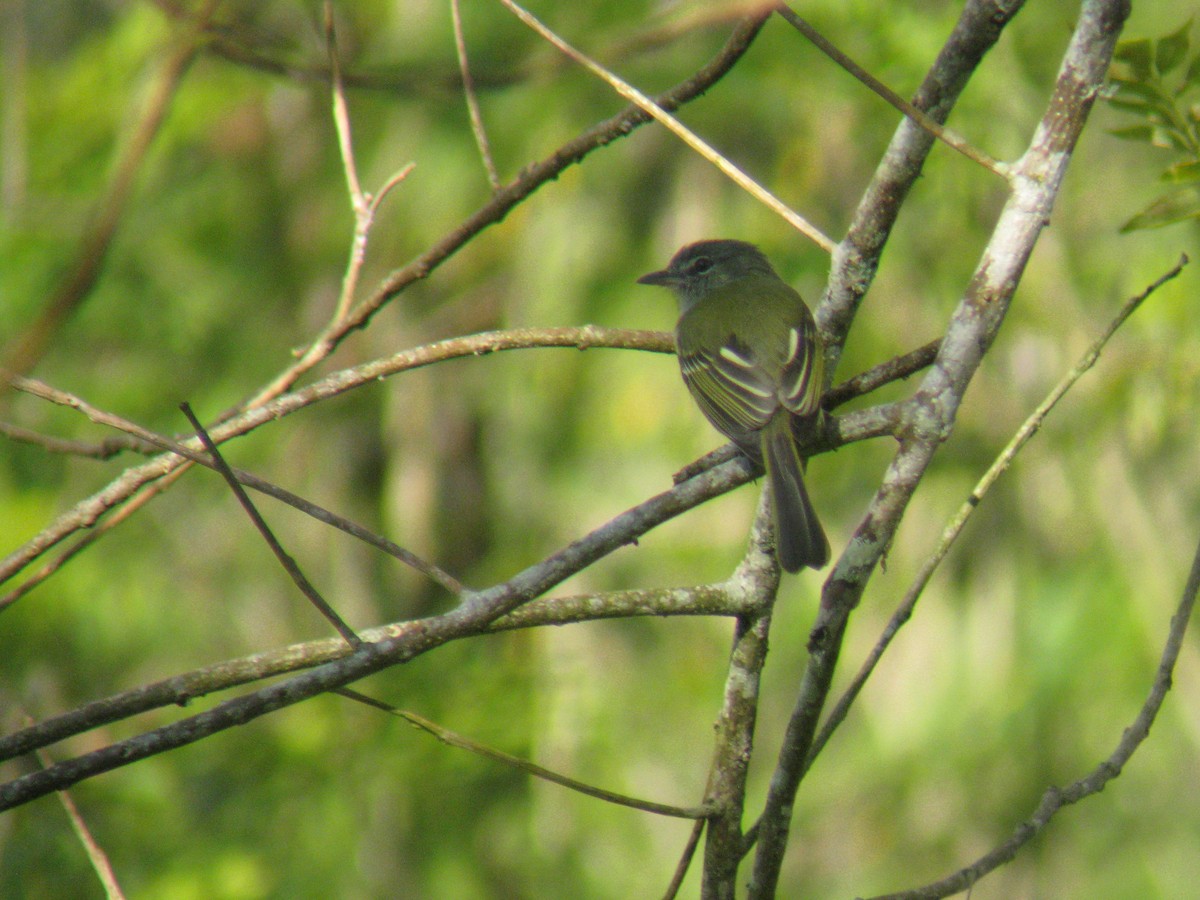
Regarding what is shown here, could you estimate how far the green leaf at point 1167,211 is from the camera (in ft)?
6.98

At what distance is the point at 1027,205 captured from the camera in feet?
6.39

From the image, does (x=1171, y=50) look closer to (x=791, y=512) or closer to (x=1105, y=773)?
(x=791, y=512)

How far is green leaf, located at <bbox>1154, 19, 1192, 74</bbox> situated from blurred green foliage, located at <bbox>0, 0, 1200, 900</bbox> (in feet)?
8.56

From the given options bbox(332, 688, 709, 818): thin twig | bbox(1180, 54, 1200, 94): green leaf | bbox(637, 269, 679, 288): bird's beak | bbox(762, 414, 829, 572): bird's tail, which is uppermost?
bbox(637, 269, 679, 288): bird's beak

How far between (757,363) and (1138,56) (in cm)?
159

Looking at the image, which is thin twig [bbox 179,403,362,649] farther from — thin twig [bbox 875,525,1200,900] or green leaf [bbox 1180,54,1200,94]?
green leaf [bbox 1180,54,1200,94]

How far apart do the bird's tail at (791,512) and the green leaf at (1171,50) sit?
1053 millimetres

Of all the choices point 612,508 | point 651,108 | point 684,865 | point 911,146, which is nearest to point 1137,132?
point 911,146

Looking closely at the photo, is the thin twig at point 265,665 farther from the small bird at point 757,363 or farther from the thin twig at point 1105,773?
the thin twig at point 1105,773

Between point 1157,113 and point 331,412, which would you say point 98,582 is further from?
point 1157,113

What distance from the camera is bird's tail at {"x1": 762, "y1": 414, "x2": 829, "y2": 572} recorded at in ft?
7.47

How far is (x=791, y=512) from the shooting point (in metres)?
2.33

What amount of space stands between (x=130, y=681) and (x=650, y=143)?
443 cm

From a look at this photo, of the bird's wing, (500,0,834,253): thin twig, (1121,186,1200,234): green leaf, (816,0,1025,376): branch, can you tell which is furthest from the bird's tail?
(1121,186,1200,234): green leaf
